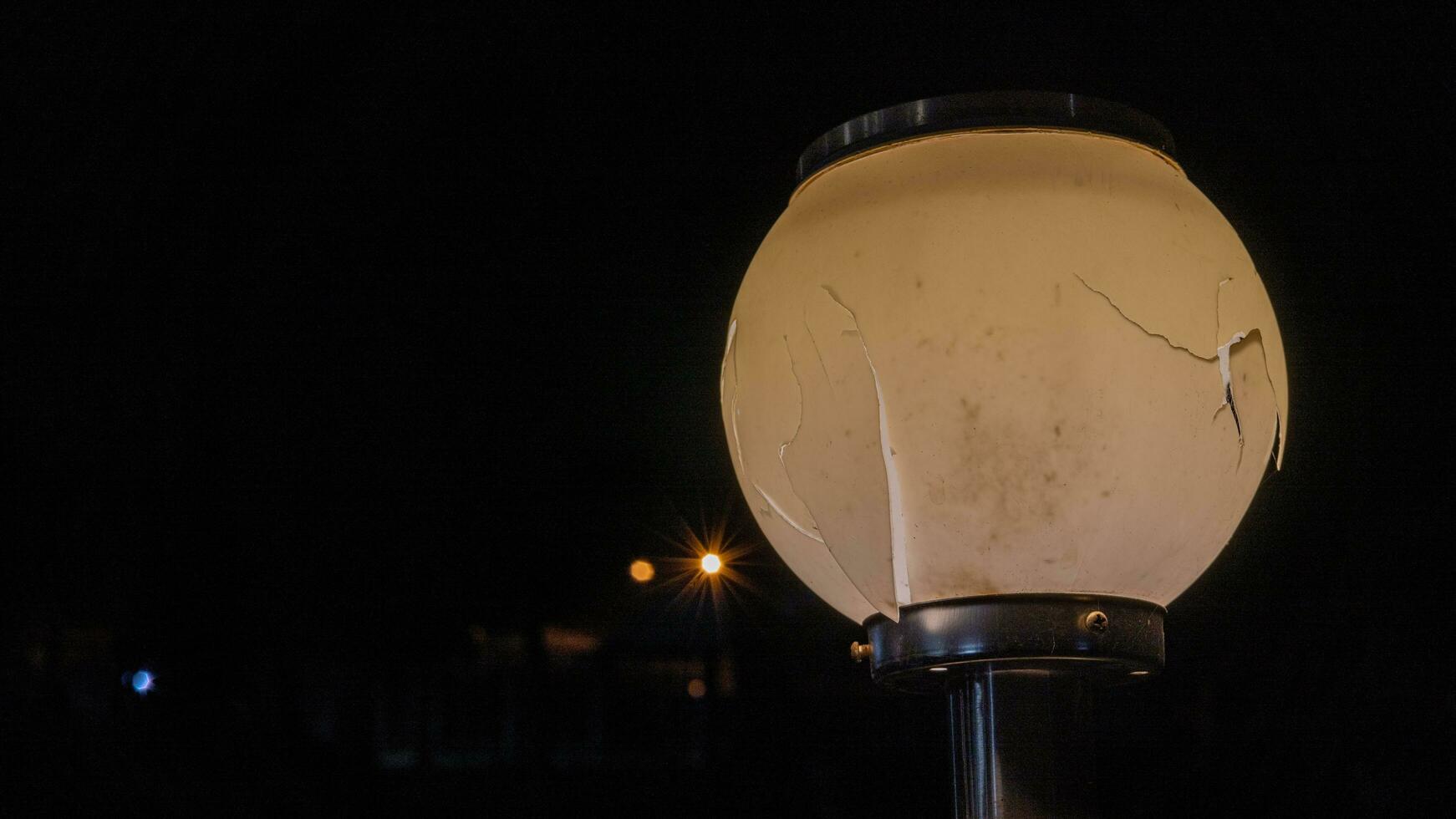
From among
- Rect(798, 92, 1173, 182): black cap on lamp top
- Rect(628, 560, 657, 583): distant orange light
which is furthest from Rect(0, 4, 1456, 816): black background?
Rect(798, 92, 1173, 182): black cap on lamp top

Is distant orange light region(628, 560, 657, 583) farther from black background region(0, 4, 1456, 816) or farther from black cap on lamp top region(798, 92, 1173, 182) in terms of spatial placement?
black cap on lamp top region(798, 92, 1173, 182)

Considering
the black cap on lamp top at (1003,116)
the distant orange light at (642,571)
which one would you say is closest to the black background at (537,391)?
the distant orange light at (642,571)

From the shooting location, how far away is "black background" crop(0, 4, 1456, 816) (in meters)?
1.42

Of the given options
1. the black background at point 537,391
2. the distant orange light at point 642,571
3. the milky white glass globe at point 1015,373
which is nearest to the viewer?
the milky white glass globe at point 1015,373

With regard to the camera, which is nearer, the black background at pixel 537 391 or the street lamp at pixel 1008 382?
the street lamp at pixel 1008 382

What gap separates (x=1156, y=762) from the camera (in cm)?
149

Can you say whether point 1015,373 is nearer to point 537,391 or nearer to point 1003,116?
point 1003,116

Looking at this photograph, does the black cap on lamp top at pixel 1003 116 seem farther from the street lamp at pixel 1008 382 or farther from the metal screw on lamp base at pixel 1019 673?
the metal screw on lamp base at pixel 1019 673

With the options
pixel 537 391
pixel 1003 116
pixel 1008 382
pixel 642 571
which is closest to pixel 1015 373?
pixel 1008 382

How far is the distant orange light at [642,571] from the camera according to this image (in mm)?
1835

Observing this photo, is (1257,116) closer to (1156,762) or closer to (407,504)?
(1156,762)

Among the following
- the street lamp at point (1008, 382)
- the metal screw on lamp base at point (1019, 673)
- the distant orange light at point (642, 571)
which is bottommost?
the metal screw on lamp base at point (1019, 673)

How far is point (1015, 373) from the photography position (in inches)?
25.6

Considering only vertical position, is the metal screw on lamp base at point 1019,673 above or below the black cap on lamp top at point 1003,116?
below
